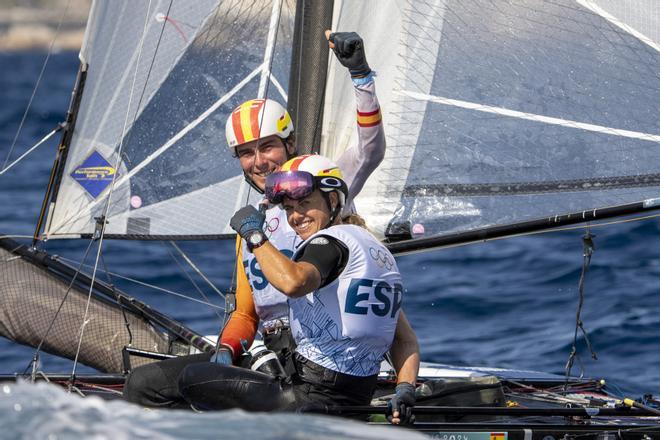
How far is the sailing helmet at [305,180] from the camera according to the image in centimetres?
434

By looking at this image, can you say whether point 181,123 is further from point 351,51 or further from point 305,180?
point 305,180

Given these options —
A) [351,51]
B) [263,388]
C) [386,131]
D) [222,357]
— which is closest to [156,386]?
[222,357]

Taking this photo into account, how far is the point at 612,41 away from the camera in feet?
18.9

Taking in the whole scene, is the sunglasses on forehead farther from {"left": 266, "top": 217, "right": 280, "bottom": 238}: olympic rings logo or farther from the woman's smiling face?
{"left": 266, "top": 217, "right": 280, "bottom": 238}: olympic rings logo

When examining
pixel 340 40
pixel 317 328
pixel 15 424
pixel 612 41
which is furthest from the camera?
pixel 612 41

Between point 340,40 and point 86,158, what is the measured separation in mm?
1971

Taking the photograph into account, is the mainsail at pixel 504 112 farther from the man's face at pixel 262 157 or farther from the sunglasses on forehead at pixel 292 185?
the sunglasses on forehead at pixel 292 185

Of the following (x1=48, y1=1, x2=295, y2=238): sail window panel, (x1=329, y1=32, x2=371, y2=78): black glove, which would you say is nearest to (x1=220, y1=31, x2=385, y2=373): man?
(x1=329, y1=32, x2=371, y2=78): black glove

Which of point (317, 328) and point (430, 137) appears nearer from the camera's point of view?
point (317, 328)

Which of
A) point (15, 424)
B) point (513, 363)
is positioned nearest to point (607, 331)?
point (513, 363)

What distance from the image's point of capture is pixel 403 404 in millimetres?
4316

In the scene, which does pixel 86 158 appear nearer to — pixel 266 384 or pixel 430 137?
pixel 430 137

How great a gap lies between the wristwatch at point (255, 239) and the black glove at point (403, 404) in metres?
0.66

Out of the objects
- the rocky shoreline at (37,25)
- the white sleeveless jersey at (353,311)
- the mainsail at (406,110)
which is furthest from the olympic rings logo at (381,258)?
the rocky shoreline at (37,25)
